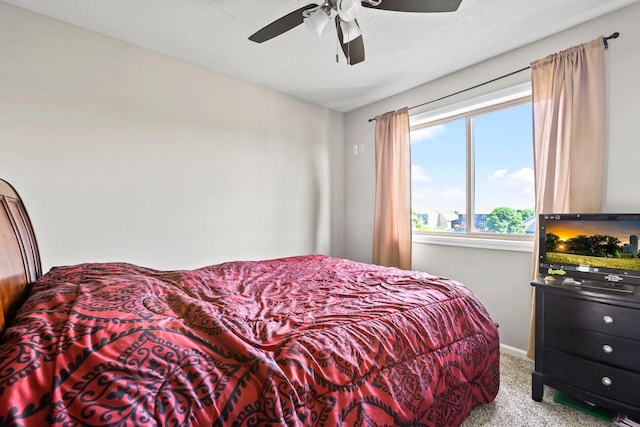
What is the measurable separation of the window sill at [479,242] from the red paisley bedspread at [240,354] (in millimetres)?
1094

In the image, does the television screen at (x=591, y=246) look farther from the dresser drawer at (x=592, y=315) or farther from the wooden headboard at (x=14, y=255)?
the wooden headboard at (x=14, y=255)

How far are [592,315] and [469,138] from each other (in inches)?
74.4

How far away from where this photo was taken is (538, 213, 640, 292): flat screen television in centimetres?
169

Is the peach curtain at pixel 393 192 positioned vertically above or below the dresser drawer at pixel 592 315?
above

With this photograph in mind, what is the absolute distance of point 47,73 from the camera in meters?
2.07

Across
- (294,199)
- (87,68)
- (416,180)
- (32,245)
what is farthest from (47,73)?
(416,180)

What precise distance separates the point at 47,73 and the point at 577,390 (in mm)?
3999

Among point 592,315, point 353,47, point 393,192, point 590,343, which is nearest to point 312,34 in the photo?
point 353,47

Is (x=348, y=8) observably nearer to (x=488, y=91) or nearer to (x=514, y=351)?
(x=488, y=91)

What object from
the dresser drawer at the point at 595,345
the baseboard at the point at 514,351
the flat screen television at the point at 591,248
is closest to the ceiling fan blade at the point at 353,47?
the flat screen television at the point at 591,248

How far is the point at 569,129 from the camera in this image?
6.88 feet

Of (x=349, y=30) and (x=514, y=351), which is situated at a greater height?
(x=349, y=30)

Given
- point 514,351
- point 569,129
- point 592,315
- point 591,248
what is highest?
point 569,129

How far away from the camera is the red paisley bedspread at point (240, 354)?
618 millimetres
